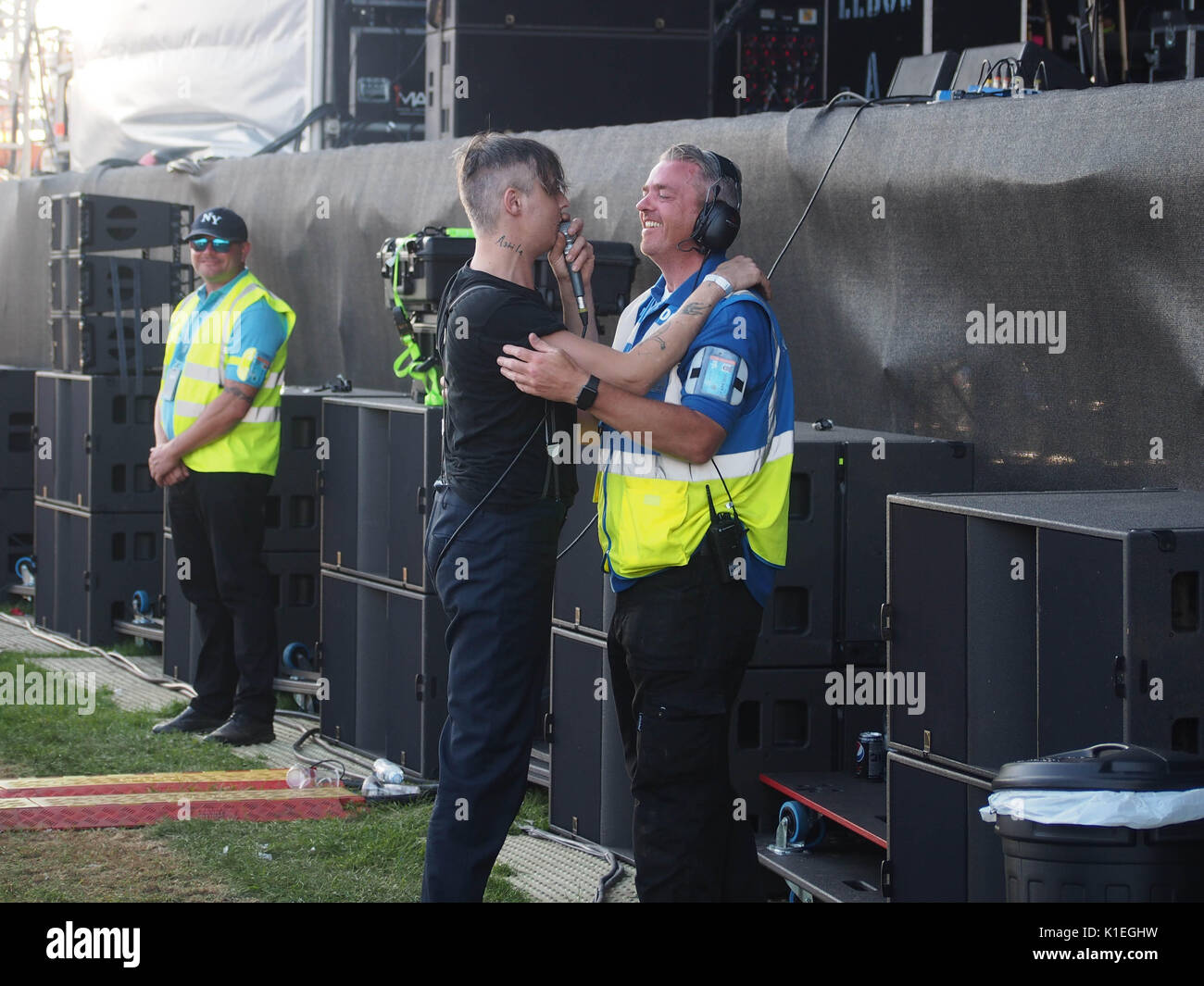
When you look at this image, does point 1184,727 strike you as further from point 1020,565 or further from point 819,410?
point 819,410

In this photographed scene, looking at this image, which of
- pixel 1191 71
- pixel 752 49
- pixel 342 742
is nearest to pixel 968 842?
pixel 342 742

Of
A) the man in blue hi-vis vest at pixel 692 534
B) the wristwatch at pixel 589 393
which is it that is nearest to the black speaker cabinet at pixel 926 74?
the man in blue hi-vis vest at pixel 692 534

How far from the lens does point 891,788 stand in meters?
4.32

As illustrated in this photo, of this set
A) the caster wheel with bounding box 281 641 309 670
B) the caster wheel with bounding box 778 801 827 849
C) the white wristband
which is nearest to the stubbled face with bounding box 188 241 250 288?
the caster wheel with bounding box 281 641 309 670

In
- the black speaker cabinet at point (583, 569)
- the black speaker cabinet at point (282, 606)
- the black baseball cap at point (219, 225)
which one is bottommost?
the black speaker cabinet at point (282, 606)

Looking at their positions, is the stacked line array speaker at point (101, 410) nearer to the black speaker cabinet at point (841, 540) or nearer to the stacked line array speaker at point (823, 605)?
the stacked line array speaker at point (823, 605)

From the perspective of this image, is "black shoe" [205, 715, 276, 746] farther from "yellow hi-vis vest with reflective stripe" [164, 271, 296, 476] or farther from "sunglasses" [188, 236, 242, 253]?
"sunglasses" [188, 236, 242, 253]

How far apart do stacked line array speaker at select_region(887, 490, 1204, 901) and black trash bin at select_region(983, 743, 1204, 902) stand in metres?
0.38

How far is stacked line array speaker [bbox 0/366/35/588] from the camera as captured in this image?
1019cm

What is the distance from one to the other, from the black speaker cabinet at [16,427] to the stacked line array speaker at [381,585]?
157 inches

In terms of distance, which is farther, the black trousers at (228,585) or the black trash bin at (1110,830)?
the black trousers at (228,585)

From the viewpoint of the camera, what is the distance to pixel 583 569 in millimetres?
5492

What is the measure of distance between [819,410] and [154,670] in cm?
400

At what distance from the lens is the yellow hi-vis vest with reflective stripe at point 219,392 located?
22.7 feet
